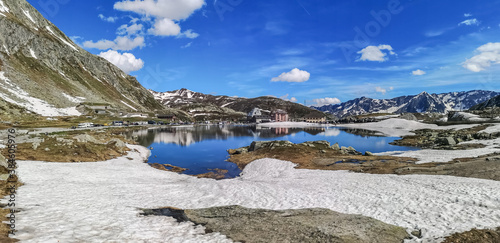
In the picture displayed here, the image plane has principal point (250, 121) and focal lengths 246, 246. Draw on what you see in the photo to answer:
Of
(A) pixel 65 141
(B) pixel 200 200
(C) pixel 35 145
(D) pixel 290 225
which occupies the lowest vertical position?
(B) pixel 200 200

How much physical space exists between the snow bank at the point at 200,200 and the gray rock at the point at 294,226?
1.07 meters

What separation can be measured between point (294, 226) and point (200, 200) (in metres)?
9.02

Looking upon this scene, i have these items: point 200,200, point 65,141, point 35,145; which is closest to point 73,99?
point 65,141

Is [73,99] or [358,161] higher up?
[73,99]

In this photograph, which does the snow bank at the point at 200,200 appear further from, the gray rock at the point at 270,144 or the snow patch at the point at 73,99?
the snow patch at the point at 73,99

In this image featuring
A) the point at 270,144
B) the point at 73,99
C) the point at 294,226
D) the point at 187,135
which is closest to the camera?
the point at 294,226

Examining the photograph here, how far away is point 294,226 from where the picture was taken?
14508 millimetres

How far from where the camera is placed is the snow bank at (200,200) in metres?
13.3

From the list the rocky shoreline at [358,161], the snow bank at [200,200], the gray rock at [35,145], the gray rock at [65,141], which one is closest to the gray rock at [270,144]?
the rocky shoreline at [358,161]

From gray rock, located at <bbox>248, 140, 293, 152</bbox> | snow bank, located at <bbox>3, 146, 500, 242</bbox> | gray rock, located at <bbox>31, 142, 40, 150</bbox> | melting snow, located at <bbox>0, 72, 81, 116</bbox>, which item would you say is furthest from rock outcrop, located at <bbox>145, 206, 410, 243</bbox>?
melting snow, located at <bbox>0, 72, 81, 116</bbox>

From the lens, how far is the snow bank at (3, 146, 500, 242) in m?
13.3

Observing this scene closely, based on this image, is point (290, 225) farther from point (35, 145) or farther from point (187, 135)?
point (187, 135)

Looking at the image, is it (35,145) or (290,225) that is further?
(35,145)

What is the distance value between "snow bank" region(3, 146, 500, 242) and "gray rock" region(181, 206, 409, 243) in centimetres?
107
